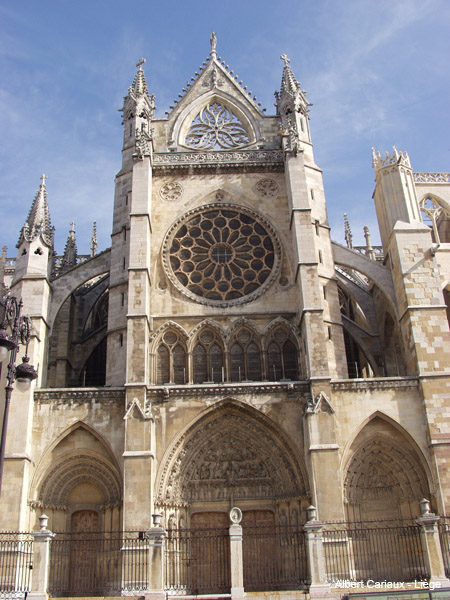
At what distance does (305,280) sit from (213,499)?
6.44m

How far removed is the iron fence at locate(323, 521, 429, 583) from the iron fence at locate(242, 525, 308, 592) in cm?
87

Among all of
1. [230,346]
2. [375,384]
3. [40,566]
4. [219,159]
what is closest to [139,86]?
[219,159]

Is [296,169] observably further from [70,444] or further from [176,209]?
[70,444]

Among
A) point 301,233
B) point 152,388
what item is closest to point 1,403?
point 152,388

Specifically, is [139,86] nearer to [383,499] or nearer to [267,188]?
[267,188]

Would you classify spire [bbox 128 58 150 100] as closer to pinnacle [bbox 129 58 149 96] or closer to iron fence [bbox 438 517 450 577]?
pinnacle [bbox 129 58 149 96]

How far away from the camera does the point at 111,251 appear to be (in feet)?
65.8

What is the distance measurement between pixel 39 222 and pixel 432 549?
562 inches

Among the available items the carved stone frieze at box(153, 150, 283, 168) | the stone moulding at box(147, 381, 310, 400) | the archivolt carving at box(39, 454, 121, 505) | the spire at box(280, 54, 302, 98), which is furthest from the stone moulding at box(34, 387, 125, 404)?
the spire at box(280, 54, 302, 98)

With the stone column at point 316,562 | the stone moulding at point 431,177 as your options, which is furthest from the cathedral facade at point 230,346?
the stone column at point 316,562

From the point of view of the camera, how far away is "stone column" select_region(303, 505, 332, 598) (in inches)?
488

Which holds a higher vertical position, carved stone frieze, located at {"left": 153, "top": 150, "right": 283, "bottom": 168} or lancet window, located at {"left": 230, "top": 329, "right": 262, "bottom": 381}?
carved stone frieze, located at {"left": 153, "top": 150, "right": 283, "bottom": 168}

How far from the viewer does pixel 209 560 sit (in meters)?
16.3

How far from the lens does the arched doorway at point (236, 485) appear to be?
16.3m
